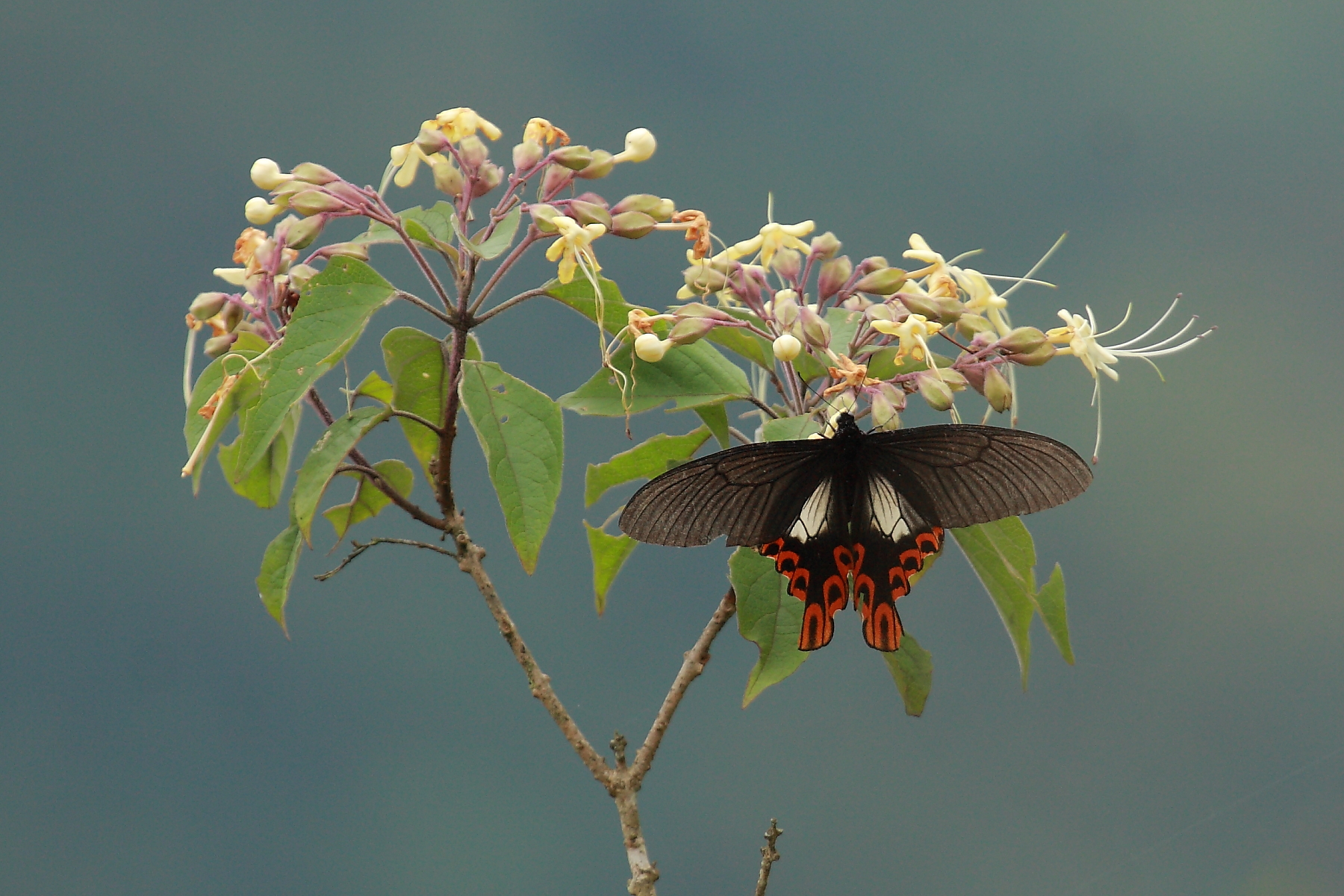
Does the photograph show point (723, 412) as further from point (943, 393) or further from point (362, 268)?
point (362, 268)

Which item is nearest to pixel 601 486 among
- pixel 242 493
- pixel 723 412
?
pixel 723 412

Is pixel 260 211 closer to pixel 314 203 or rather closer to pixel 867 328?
pixel 314 203

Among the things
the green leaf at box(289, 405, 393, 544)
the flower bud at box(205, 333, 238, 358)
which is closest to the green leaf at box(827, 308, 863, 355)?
the green leaf at box(289, 405, 393, 544)

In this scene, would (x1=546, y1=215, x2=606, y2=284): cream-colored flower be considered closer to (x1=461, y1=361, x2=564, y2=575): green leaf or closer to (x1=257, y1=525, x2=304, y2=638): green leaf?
(x1=461, y1=361, x2=564, y2=575): green leaf

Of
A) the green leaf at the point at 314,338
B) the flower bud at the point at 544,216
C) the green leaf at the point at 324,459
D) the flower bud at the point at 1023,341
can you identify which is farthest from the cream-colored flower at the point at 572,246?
the flower bud at the point at 1023,341

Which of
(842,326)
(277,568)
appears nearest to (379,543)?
(277,568)

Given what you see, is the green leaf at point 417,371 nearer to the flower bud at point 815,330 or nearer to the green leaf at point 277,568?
the green leaf at point 277,568
